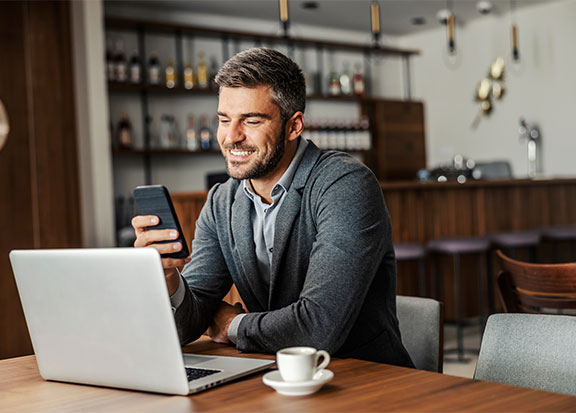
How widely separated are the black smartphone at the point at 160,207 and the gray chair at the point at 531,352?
0.61m

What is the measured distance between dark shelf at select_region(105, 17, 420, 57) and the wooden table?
13.5 feet

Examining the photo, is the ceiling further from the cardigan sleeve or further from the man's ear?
the cardigan sleeve

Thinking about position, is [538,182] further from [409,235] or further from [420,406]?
[420,406]

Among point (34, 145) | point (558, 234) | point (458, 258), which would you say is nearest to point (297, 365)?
point (34, 145)

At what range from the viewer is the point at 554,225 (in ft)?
18.4

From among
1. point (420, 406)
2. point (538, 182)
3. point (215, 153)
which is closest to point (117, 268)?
point (420, 406)

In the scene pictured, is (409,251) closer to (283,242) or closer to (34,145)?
(34,145)

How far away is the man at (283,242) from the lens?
4.80 ft

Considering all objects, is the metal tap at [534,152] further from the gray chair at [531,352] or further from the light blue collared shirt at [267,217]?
the gray chair at [531,352]

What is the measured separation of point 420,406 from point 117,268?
1.61ft

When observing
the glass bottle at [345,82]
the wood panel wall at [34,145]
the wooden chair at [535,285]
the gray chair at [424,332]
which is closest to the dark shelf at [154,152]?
the wood panel wall at [34,145]

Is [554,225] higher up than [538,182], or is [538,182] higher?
[538,182]

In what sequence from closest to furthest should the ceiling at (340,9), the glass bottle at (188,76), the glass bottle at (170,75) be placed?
the glass bottle at (170,75) < the glass bottle at (188,76) < the ceiling at (340,9)

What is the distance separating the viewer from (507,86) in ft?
24.3
